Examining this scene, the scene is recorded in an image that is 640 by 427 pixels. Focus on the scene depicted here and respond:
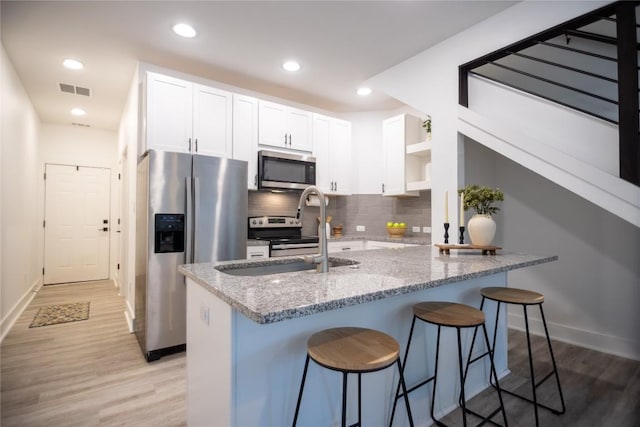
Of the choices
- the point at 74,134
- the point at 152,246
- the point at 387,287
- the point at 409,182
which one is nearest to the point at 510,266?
the point at 387,287

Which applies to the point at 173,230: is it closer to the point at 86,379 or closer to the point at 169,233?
the point at 169,233

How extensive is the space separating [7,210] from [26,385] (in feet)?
6.06

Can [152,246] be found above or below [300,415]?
above

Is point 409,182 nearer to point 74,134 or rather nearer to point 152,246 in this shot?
point 152,246

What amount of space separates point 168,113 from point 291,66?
1.33 metres

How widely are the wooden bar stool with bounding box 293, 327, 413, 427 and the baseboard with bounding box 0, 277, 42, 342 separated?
354 cm

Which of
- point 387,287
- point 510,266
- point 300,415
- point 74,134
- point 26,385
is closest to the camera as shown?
point 387,287

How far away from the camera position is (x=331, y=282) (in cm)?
125

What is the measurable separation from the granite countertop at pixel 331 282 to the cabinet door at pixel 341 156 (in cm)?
256

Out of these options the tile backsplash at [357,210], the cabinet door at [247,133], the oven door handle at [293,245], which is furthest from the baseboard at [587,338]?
the cabinet door at [247,133]

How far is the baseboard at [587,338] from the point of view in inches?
104

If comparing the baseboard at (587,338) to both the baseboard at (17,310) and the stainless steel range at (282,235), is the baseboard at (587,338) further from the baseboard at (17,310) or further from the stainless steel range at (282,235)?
the baseboard at (17,310)

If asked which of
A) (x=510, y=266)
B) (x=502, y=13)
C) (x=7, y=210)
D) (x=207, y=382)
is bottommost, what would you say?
(x=207, y=382)

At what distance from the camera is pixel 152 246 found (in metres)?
2.64
